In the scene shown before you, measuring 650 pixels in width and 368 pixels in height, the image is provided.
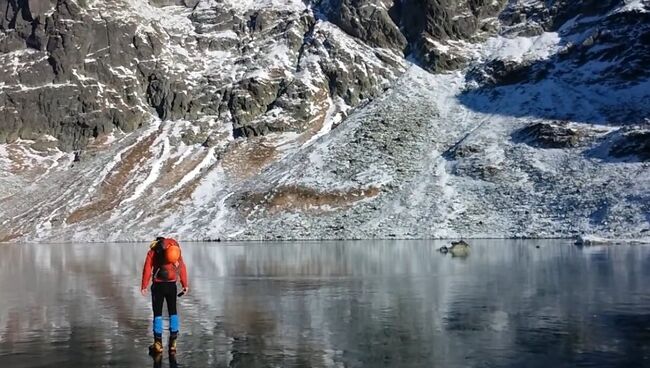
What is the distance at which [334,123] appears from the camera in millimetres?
159375

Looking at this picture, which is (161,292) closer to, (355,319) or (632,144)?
(355,319)

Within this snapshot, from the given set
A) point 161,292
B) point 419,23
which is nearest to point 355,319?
point 161,292

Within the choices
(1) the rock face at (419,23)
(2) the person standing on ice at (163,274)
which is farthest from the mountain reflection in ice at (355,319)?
(1) the rock face at (419,23)

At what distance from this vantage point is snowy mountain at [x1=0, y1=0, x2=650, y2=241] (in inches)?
4355

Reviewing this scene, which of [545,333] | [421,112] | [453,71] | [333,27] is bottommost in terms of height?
[545,333]

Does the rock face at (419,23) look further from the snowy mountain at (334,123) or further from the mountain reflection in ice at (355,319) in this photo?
the mountain reflection in ice at (355,319)

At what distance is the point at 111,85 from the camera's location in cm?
18412

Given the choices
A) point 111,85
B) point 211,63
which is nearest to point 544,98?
point 211,63

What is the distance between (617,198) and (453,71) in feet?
233

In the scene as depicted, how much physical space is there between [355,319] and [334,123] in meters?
139

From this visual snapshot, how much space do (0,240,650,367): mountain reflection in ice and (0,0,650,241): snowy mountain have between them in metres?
60.3

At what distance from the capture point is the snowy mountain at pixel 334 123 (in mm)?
110625

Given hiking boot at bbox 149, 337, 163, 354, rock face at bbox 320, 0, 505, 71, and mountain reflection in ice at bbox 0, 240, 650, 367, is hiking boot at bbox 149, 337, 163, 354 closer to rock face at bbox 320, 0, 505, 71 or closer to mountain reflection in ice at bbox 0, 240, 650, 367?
mountain reflection in ice at bbox 0, 240, 650, 367

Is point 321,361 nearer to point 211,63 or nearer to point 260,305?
point 260,305
